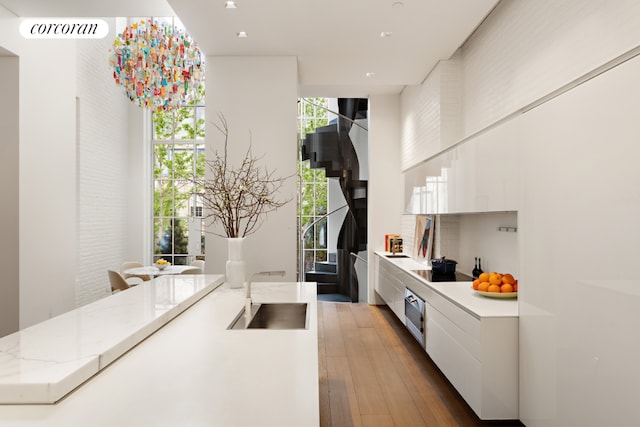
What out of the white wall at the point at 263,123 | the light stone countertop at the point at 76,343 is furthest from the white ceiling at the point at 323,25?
the light stone countertop at the point at 76,343

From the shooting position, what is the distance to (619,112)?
162 centimetres

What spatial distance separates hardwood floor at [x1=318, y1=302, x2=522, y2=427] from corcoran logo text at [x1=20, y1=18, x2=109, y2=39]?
10.7ft

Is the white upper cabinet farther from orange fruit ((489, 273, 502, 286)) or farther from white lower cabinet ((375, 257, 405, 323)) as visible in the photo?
white lower cabinet ((375, 257, 405, 323))

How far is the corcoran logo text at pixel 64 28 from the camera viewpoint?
3266 mm

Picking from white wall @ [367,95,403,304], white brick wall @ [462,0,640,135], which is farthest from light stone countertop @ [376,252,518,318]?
white wall @ [367,95,403,304]

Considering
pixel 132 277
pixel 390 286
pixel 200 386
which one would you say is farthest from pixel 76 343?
pixel 132 277

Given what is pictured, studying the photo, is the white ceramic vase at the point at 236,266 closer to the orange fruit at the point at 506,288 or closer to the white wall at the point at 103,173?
the orange fruit at the point at 506,288

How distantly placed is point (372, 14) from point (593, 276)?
8.99ft

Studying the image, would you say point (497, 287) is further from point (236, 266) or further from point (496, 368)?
point (236, 266)

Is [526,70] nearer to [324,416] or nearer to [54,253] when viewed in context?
[324,416]

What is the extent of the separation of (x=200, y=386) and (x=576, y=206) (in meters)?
1.71

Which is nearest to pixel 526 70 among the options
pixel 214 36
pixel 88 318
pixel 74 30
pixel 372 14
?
pixel 372 14

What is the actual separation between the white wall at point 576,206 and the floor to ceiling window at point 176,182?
5.79 m

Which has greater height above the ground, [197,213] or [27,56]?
[27,56]
